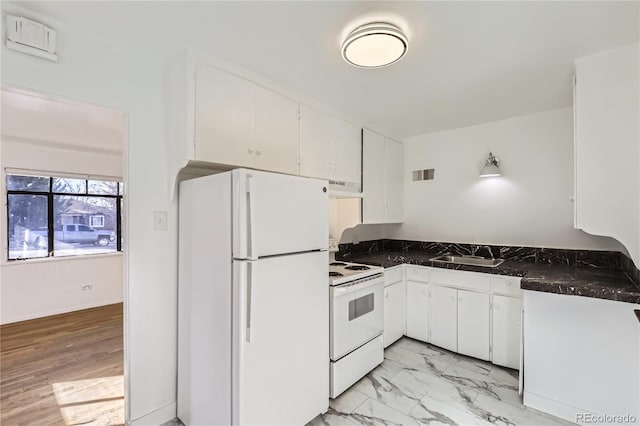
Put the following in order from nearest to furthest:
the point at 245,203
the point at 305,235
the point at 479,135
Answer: the point at 245,203, the point at 305,235, the point at 479,135

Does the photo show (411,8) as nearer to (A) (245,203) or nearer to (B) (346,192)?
(A) (245,203)

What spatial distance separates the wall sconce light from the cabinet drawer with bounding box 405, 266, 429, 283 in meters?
1.21

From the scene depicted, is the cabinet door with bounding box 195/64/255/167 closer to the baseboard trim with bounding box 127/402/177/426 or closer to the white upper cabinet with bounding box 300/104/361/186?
the white upper cabinet with bounding box 300/104/361/186

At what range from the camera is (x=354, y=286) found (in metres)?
2.34

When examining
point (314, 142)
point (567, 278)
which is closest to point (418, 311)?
point (567, 278)

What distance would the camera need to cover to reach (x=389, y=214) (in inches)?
144

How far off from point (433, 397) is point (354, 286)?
102 centimetres

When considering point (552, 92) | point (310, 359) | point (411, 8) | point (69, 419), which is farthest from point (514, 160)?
point (69, 419)

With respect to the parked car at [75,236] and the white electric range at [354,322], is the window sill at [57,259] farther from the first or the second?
the white electric range at [354,322]

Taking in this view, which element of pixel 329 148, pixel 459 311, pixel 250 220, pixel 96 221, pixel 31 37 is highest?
pixel 31 37

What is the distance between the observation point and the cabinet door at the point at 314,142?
8.38 feet

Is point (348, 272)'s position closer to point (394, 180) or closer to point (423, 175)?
point (394, 180)

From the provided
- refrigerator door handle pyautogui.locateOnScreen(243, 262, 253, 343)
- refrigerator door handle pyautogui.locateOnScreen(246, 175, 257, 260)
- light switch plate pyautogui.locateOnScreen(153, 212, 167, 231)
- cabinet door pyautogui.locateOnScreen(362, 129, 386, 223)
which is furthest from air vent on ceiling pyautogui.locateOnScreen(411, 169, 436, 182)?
light switch plate pyautogui.locateOnScreen(153, 212, 167, 231)

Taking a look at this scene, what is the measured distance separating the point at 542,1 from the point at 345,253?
2663 mm
